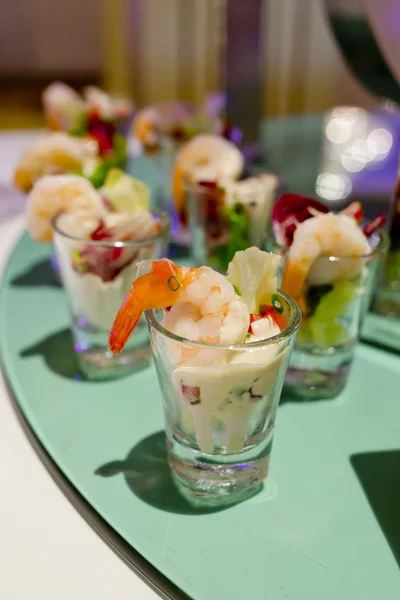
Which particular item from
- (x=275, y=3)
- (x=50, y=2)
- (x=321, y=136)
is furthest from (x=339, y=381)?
(x=50, y=2)

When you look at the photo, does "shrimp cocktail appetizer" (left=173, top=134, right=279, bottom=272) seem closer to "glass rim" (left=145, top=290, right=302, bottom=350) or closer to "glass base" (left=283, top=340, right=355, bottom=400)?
"glass base" (left=283, top=340, right=355, bottom=400)

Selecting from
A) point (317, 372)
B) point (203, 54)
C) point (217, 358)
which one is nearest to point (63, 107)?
point (317, 372)

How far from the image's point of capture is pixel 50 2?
6090 mm

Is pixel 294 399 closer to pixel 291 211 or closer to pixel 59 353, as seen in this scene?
pixel 291 211

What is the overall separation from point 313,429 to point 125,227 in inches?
15.2

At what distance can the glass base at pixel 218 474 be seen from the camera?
2.29 ft

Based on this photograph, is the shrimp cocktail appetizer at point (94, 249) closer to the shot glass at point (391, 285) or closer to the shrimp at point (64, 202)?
the shrimp at point (64, 202)

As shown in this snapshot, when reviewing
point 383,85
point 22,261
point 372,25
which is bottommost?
point 22,261

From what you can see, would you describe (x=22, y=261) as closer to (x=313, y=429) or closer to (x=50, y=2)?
(x=313, y=429)

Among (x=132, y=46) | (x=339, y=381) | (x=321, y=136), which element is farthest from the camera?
(x=132, y=46)

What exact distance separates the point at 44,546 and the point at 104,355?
14.4 inches

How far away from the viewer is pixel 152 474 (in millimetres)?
749

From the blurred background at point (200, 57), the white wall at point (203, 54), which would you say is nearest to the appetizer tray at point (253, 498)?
the blurred background at point (200, 57)

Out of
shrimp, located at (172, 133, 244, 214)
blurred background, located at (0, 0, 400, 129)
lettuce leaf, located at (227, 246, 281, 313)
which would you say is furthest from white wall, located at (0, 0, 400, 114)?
lettuce leaf, located at (227, 246, 281, 313)
